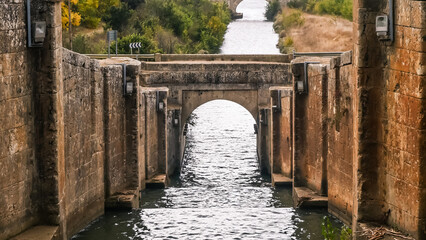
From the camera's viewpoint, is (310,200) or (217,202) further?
(217,202)

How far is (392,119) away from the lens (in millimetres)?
11039

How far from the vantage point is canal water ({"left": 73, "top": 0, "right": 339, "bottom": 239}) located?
561 inches

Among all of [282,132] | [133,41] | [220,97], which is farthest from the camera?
[133,41]

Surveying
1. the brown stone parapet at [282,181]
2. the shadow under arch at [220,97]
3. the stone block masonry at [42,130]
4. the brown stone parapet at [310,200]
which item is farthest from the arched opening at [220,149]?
the stone block masonry at [42,130]

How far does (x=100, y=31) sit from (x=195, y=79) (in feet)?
62.8

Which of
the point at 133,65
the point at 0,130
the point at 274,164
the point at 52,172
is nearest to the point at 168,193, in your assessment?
the point at 274,164

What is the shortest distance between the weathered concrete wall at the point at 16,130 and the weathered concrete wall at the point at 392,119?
4.47 m

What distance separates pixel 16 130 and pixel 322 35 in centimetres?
4124

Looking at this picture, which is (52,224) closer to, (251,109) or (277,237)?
(277,237)

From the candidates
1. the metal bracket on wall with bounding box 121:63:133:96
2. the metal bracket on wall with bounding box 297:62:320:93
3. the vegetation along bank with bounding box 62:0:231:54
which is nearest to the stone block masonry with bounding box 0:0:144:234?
the metal bracket on wall with bounding box 121:63:133:96

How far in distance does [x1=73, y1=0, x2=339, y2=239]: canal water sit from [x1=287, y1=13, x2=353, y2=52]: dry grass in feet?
18.4

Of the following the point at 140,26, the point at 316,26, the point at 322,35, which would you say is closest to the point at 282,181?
the point at 140,26

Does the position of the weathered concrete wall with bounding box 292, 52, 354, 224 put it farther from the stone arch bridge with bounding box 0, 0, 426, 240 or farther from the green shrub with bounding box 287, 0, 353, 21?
the green shrub with bounding box 287, 0, 353, 21

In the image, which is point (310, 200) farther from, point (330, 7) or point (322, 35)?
point (330, 7)
